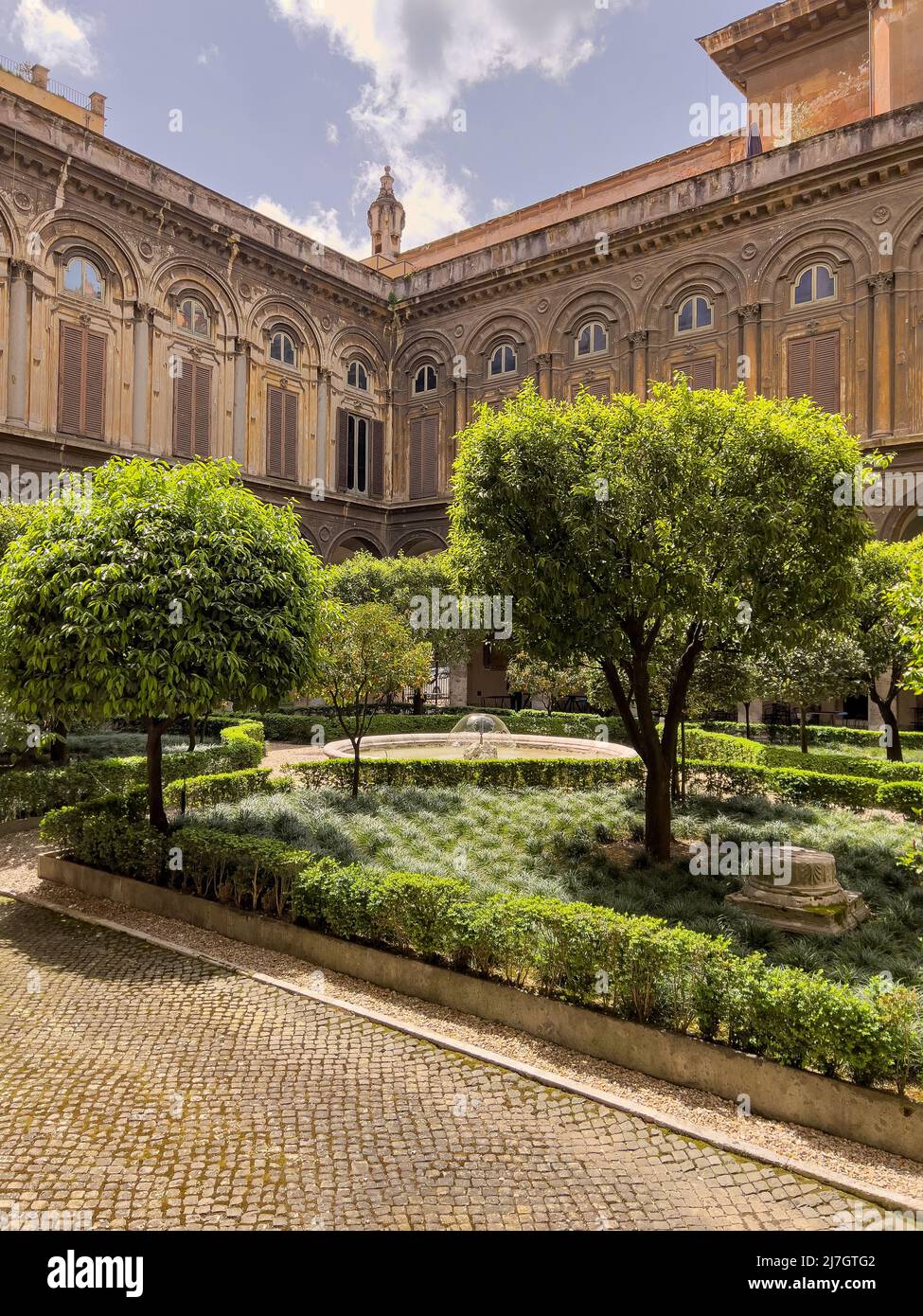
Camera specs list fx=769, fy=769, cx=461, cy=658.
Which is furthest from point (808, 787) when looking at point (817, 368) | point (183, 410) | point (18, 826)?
point (183, 410)

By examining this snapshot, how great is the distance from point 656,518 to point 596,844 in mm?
4405

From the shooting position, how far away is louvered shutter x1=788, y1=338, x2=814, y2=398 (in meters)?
25.0

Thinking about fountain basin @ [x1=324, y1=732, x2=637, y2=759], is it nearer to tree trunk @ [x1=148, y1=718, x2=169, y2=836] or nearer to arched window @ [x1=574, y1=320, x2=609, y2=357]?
tree trunk @ [x1=148, y1=718, x2=169, y2=836]

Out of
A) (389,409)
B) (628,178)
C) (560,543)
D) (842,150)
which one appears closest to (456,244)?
(628,178)

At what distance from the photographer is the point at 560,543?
28.6ft

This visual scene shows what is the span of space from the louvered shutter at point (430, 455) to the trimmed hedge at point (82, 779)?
20879 mm

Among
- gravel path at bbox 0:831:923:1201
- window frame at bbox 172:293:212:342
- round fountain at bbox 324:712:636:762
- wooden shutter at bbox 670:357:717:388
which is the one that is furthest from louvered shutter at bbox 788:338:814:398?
gravel path at bbox 0:831:923:1201

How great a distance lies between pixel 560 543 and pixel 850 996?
5.40 metres

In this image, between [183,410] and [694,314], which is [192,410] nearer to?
[183,410]

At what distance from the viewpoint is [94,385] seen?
24.2 m

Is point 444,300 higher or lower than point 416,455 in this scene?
higher

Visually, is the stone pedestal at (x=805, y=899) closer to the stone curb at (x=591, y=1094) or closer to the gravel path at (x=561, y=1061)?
the gravel path at (x=561, y=1061)

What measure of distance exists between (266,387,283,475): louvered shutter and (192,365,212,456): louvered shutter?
8.09 ft

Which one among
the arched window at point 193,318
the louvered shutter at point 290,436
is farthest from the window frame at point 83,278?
the louvered shutter at point 290,436
